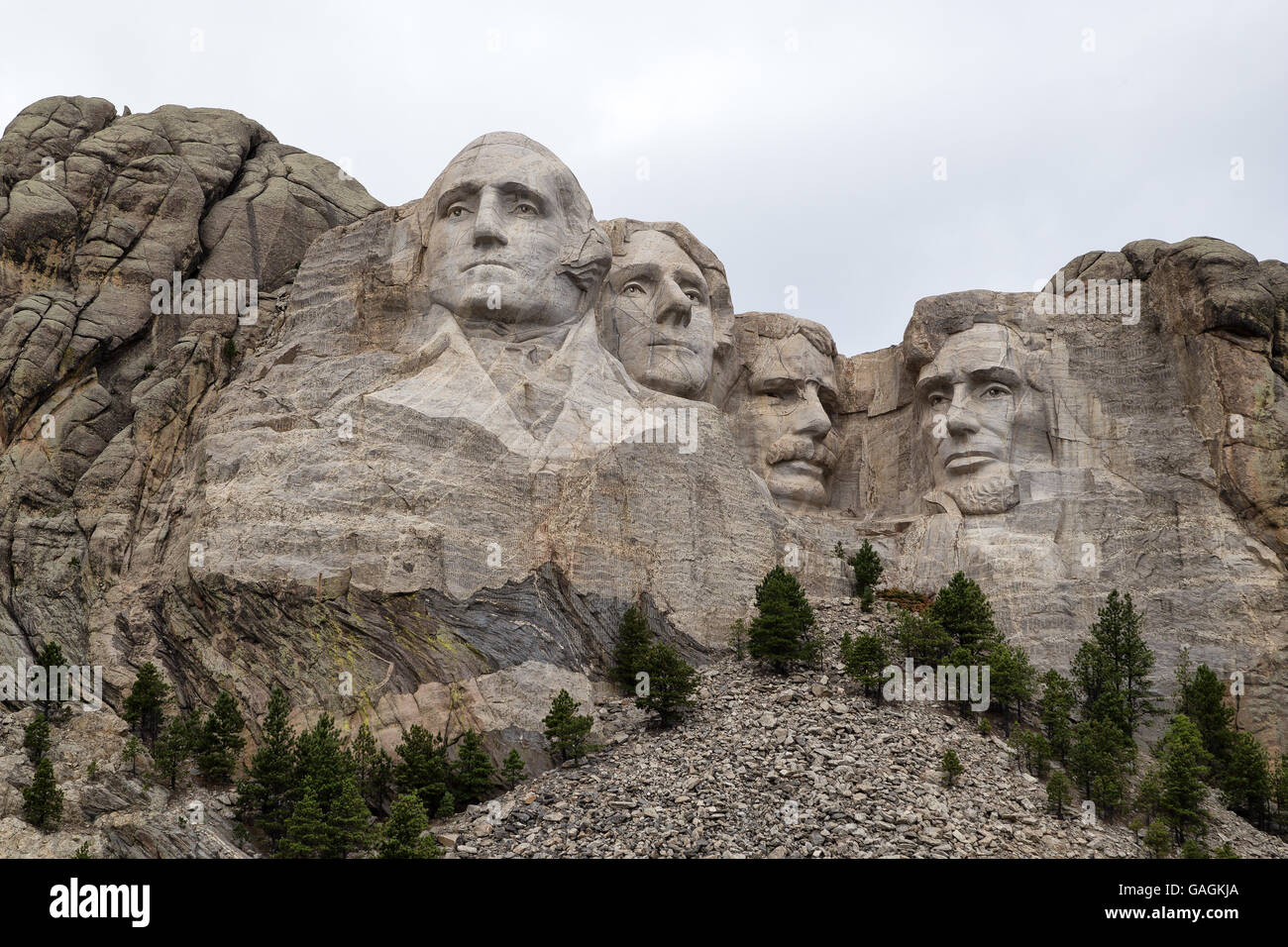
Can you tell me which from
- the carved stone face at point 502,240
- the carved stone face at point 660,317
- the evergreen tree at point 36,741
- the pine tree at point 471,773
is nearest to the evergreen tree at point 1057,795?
the pine tree at point 471,773

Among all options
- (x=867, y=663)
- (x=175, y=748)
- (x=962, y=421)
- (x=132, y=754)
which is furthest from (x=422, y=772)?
(x=962, y=421)

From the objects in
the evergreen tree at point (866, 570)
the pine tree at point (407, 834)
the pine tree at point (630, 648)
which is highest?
the evergreen tree at point (866, 570)

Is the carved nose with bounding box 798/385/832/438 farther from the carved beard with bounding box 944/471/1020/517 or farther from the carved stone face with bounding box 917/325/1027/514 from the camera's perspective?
the carved beard with bounding box 944/471/1020/517

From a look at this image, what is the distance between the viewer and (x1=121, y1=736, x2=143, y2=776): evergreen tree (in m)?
28.4

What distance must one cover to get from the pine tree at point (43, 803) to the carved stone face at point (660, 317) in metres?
13.6

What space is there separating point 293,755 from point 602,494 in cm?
728

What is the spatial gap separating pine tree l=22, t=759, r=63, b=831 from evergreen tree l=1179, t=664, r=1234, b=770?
1618cm

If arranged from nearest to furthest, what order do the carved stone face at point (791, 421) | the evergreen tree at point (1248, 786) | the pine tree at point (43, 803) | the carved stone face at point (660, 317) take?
the pine tree at point (43, 803) < the evergreen tree at point (1248, 786) < the carved stone face at point (660, 317) < the carved stone face at point (791, 421)

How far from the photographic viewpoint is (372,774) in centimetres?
2817

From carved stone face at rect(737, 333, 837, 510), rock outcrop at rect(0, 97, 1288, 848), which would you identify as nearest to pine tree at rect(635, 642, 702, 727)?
→ rock outcrop at rect(0, 97, 1288, 848)

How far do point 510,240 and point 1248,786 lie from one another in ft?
Answer: 47.0

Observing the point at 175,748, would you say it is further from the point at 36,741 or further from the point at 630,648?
the point at 630,648

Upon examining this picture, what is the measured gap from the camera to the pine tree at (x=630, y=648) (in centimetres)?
3111

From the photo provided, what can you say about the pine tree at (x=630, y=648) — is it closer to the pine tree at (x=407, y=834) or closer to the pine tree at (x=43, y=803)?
the pine tree at (x=407, y=834)
